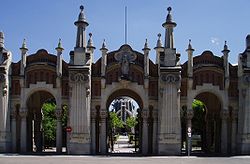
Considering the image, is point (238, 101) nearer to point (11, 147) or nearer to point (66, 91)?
point (66, 91)

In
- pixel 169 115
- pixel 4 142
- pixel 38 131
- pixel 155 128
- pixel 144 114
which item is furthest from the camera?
pixel 38 131

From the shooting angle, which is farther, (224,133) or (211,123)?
(211,123)

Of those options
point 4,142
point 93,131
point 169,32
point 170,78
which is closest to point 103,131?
point 93,131

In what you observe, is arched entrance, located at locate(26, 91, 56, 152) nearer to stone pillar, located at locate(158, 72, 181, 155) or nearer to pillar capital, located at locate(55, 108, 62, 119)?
pillar capital, located at locate(55, 108, 62, 119)

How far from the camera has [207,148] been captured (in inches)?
2003

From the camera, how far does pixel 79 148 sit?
43.2 meters

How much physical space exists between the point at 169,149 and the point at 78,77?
11783 millimetres

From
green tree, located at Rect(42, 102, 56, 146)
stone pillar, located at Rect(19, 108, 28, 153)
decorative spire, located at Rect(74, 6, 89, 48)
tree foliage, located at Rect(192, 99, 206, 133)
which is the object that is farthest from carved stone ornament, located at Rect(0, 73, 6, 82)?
tree foliage, located at Rect(192, 99, 206, 133)

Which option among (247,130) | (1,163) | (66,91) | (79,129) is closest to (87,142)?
(79,129)

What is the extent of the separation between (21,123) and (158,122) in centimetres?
1442

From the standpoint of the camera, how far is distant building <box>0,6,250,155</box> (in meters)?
43.6

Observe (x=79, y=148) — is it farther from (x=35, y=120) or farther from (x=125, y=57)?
(x=125, y=57)

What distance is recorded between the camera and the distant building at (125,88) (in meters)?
43.6

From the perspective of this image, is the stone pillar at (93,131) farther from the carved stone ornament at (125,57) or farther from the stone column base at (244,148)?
the stone column base at (244,148)
